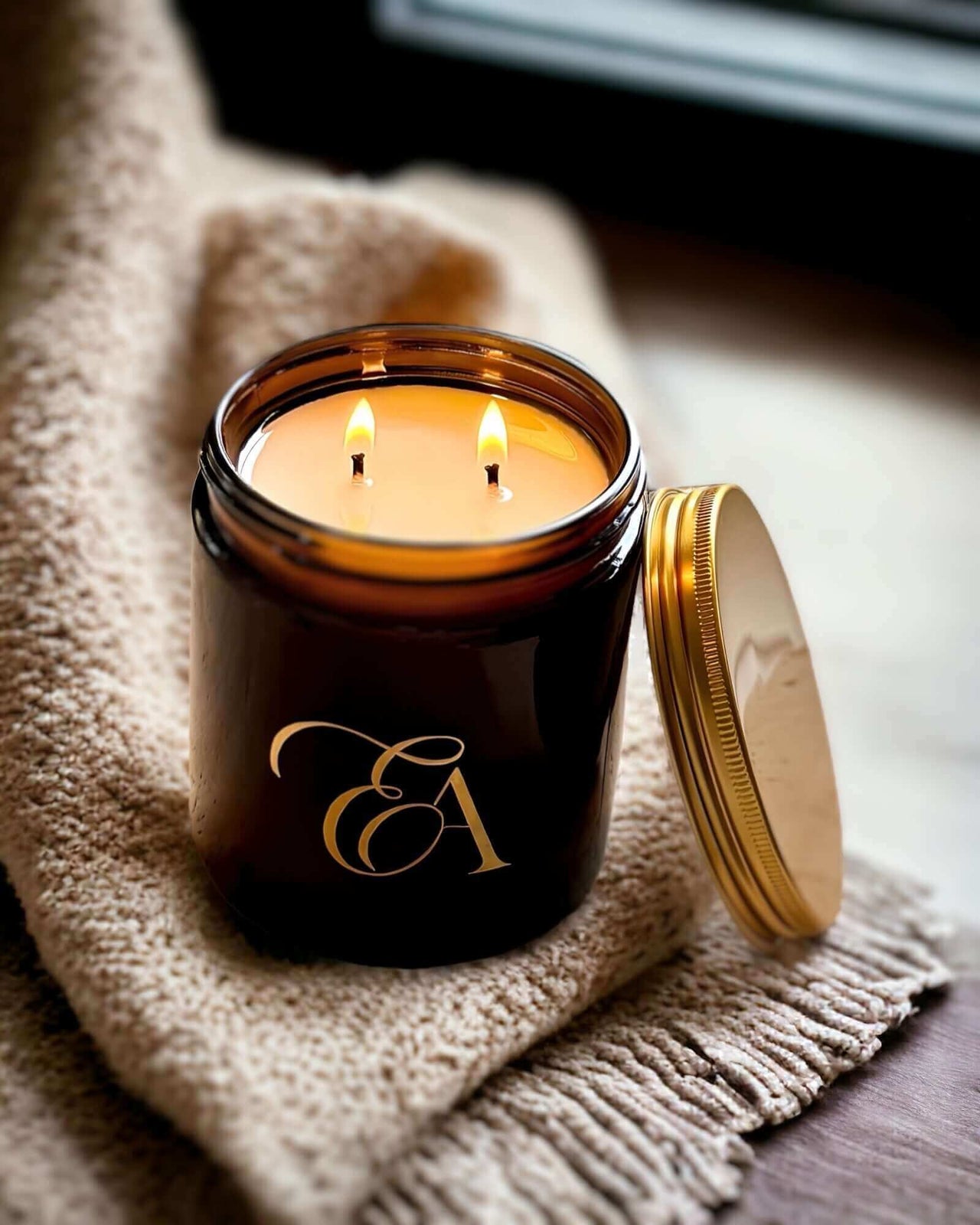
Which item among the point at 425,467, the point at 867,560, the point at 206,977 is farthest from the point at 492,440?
the point at 867,560

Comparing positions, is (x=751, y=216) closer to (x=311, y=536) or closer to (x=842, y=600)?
(x=842, y=600)

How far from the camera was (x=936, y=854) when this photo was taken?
50 cm

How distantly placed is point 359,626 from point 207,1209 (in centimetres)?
15

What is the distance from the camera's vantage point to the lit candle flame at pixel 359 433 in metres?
0.37

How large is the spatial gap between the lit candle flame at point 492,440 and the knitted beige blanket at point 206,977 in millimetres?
130

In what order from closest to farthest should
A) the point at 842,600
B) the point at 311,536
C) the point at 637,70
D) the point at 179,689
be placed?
the point at 311,536, the point at 179,689, the point at 842,600, the point at 637,70

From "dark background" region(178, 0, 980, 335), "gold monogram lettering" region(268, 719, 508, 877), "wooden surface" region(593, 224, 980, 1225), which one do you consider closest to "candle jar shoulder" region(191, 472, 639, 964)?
"gold monogram lettering" region(268, 719, 508, 877)

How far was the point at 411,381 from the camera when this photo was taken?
401 millimetres

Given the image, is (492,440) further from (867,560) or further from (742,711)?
(867,560)

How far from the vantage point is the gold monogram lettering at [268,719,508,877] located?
321 millimetres

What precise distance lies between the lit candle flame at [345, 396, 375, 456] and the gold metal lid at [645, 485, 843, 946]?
8 centimetres

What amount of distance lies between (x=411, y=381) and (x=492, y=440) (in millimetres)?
44

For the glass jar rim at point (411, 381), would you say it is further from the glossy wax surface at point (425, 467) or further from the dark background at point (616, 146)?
the dark background at point (616, 146)

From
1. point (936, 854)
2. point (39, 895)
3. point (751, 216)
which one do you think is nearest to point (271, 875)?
point (39, 895)
